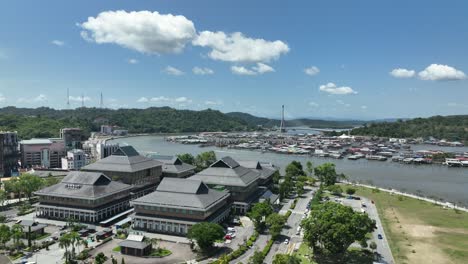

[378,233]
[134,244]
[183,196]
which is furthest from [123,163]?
[378,233]

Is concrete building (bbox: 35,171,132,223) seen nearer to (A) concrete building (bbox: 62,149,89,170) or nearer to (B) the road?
(B) the road

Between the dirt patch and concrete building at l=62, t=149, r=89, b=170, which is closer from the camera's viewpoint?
the dirt patch

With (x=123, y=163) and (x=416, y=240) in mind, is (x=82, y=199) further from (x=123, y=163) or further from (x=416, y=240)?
(x=416, y=240)

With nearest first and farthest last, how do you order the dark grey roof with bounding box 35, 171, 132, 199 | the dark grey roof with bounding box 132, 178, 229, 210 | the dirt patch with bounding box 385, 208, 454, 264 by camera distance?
the dirt patch with bounding box 385, 208, 454, 264 → the dark grey roof with bounding box 132, 178, 229, 210 → the dark grey roof with bounding box 35, 171, 132, 199

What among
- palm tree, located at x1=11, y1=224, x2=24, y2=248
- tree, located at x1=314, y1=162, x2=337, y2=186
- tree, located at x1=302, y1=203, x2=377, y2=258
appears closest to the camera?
tree, located at x1=302, y1=203, x2=377, y2=258

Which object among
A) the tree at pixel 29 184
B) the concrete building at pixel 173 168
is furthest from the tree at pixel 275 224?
the tree at pixel 29 184

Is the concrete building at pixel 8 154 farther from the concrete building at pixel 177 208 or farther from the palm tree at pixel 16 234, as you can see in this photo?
the concrete building at pixel 177 208

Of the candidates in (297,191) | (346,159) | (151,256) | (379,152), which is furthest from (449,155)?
(151,256)

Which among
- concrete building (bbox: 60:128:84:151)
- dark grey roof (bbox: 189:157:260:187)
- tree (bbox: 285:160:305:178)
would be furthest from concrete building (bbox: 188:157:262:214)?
concrete building (bbox: 60:128:84:151)
